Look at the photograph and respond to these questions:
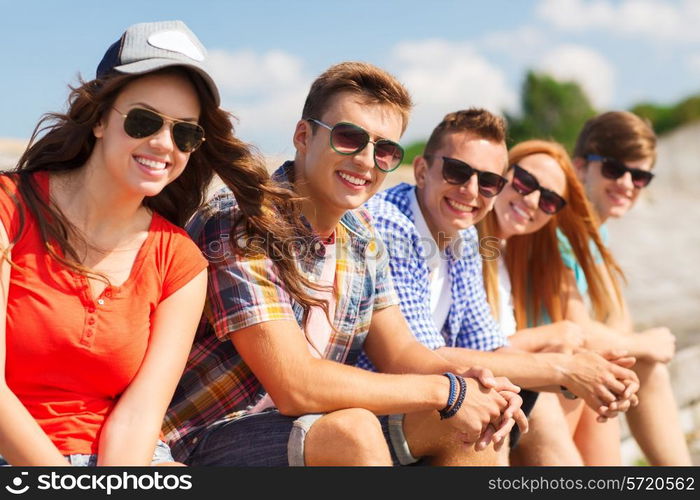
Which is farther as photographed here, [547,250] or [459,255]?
[547,250]

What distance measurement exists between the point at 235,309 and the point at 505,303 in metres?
2.31

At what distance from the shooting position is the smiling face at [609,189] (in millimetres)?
5715

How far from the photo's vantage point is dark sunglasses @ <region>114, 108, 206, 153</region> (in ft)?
8.88

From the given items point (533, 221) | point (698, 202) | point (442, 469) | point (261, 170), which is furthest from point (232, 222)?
point (698, 202)

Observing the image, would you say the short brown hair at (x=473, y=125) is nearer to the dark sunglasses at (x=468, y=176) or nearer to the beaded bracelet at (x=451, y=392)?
the dark sunglasses at (x=468, y=176)

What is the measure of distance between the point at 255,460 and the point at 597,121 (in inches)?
147

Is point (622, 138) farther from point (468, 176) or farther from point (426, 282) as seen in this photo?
point (426, 282)

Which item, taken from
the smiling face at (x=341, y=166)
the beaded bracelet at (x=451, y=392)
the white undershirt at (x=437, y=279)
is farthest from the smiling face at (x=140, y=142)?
the white undershirt at (x=437, y=279)

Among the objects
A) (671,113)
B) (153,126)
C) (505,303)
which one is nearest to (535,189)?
(505,303)

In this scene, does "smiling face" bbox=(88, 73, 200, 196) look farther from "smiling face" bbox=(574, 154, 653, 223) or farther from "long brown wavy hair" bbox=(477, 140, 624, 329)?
"smiling face" bbox=(574, 154, 653, 223)

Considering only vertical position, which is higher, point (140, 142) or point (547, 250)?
point (547, 250)

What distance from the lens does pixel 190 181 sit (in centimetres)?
313

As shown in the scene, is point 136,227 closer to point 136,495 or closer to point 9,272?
point 9,272
